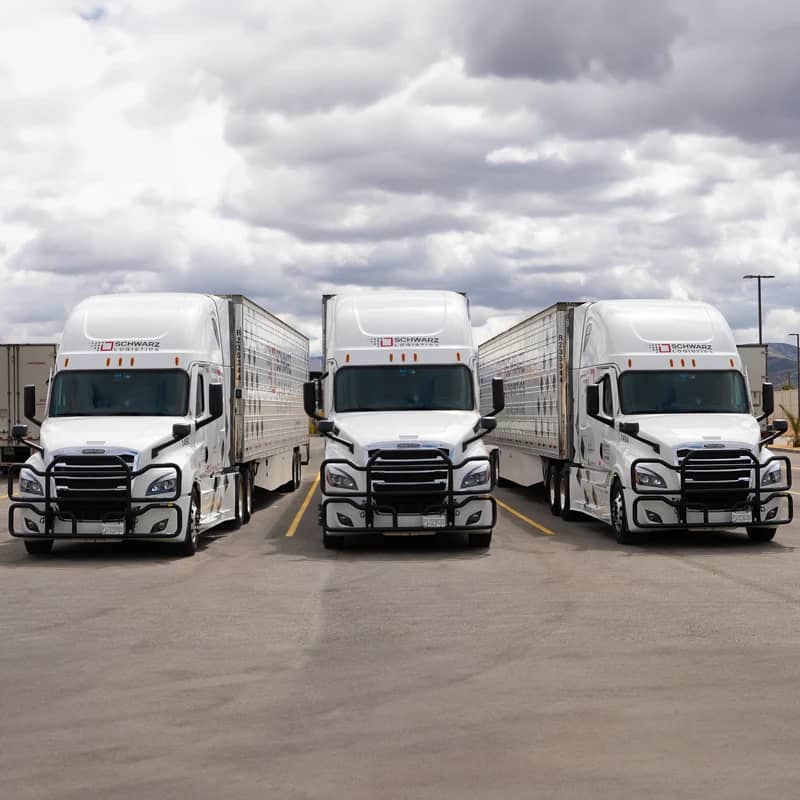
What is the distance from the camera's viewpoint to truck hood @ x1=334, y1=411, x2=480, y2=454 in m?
17.2

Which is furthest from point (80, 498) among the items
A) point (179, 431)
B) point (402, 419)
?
point (402, 419)

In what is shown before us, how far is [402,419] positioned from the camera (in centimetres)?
1812

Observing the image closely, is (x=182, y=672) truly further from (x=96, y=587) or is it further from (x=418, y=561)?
(x=418, y=561)

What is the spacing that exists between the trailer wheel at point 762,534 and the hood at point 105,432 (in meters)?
8.41

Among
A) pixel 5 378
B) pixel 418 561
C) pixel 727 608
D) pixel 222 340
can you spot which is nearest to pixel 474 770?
pixel 727 608

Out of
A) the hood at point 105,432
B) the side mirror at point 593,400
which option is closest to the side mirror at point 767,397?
the side mirror at point 593,400

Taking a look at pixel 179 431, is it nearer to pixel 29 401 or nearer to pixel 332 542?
pixel 29 401

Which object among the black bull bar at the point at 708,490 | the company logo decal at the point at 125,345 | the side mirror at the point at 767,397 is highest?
the company logo decal at the point at 125,345

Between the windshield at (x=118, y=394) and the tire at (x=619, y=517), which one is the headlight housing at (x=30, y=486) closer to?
the windshield at (x=118, y=394)

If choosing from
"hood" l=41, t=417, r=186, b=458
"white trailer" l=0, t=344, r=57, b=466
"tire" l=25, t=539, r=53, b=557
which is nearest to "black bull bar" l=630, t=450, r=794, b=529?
"hood" l=41, t=417, r=186, b=458

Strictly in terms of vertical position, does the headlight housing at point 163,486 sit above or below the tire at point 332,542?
Result: above

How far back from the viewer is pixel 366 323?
19.2 m

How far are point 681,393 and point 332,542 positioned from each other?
5.70m

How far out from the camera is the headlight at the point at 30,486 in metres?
16.3
